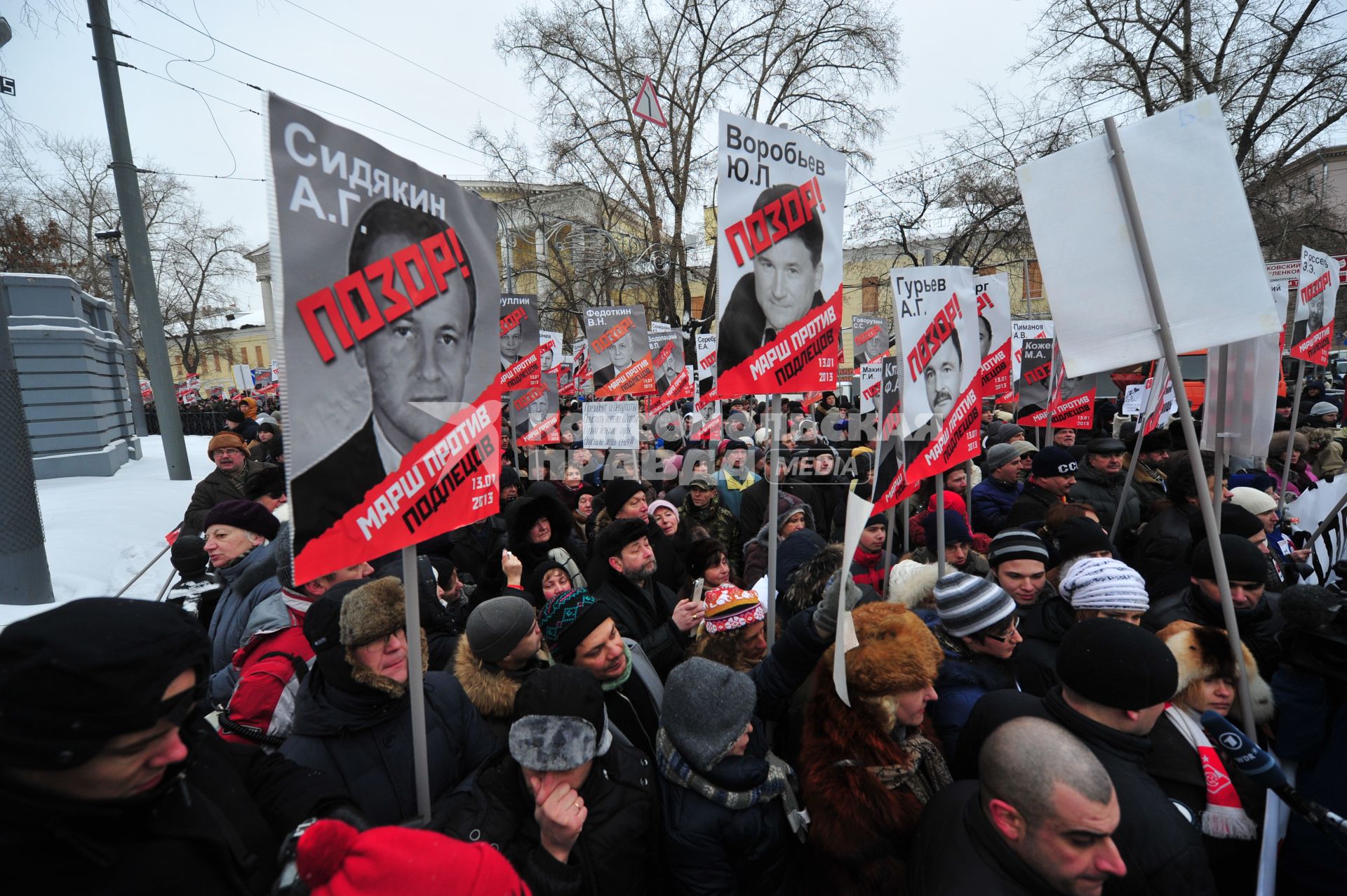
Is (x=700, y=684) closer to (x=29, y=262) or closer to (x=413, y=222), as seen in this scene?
(x=413, y=222)

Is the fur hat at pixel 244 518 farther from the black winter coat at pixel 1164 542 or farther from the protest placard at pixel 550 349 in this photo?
the protest placard at pixel 550 349

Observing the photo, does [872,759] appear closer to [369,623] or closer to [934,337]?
[369,623]

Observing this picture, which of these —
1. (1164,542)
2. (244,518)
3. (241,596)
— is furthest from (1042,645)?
(244,518)

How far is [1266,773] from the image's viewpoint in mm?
2086

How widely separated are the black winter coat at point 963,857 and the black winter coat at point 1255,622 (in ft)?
5.71

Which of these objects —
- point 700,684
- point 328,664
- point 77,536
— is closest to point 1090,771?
point 700,684

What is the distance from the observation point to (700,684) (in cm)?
223

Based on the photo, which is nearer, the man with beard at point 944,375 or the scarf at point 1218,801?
the scarf at point 1218,801

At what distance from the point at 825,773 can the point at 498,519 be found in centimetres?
452

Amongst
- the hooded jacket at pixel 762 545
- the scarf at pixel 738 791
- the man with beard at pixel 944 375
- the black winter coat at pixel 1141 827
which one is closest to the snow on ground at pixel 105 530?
the hooded jacket at pixel 762 545

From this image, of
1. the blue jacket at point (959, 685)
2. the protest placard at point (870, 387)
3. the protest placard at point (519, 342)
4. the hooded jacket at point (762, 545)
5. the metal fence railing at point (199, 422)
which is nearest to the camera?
the blue jacket at point (959, 685)

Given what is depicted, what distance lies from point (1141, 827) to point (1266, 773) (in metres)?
0.64

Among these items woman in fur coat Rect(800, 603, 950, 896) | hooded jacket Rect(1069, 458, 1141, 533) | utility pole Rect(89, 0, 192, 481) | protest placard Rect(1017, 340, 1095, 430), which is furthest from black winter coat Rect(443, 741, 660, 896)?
utility pole Rect(89, 0, 192, 481)

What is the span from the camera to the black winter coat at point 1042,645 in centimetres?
271
